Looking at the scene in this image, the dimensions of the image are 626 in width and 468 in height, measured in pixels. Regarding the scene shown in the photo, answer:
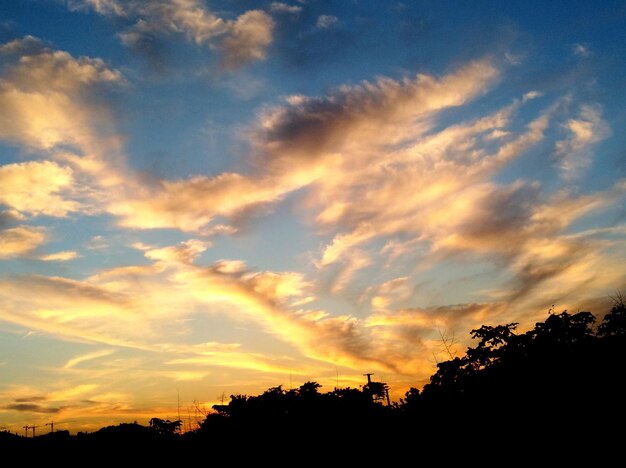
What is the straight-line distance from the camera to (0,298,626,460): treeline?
46.4 feet

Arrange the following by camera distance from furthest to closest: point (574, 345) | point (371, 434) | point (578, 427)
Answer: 1. point (371, 434)
2. point (574, 345)
3. point (578, 427)

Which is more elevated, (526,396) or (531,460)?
(526,396)

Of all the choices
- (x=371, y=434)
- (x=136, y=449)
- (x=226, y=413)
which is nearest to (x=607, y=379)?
(x=371, y=434)

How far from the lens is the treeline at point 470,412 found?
46.4 ft

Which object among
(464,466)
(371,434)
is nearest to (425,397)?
(371,434)

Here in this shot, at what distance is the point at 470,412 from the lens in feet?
56.3

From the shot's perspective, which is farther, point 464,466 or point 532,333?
point 532,333

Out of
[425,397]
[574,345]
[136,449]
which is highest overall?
[574,345]

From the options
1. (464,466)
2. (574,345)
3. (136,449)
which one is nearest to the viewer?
(464,466)

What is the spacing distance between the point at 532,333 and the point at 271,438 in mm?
14874

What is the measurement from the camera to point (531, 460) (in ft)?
45.4

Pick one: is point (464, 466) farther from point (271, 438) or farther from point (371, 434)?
point (271, 438)

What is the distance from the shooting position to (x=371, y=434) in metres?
20.8

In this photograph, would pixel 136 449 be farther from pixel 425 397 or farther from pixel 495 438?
pixel 495 438
